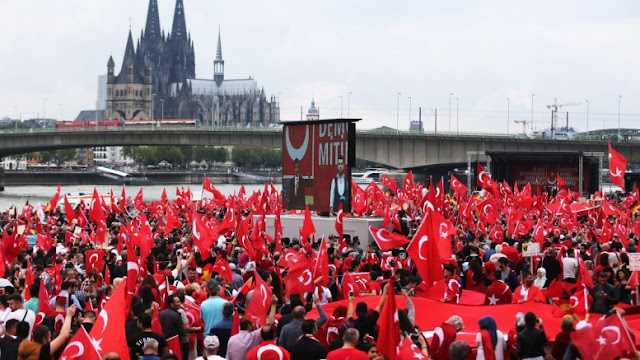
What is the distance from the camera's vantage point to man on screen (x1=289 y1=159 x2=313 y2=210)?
29.8m

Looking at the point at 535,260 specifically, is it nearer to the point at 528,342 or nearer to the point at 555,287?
the point at 555,287

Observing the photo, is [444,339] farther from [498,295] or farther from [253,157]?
[253,157]

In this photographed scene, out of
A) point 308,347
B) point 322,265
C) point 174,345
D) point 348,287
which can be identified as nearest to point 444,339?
point 308,347

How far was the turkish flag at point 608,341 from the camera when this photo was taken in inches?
333

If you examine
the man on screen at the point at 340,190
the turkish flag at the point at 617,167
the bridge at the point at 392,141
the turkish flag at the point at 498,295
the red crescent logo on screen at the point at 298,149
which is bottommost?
the turkish flag at the point at 498,295

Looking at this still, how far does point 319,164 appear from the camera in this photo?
29438 mm

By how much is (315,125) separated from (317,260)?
53.6ft

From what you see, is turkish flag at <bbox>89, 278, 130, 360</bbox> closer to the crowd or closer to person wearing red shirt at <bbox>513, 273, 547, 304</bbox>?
the crowd

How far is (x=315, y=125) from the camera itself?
1161 inches

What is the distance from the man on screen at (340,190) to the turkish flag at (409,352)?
1903cm

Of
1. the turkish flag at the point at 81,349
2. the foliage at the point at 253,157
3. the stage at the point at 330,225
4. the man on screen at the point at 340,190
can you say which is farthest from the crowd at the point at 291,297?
the foliage at the point at 253,157

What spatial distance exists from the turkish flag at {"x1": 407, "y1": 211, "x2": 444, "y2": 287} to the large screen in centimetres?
1461

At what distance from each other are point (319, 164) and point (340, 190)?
4.29ft

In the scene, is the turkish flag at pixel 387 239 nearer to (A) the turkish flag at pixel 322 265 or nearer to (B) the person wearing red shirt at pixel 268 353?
(A) the turkish flag at pixel 322 265
